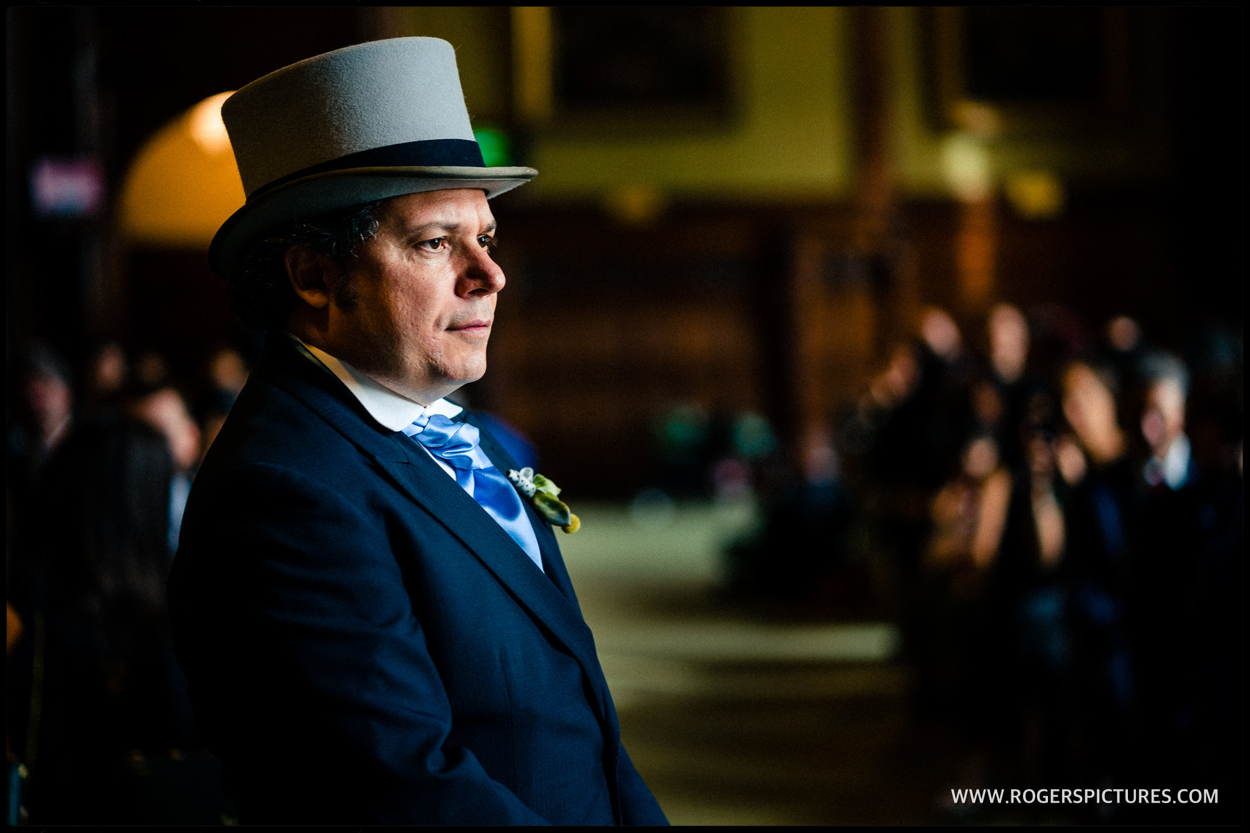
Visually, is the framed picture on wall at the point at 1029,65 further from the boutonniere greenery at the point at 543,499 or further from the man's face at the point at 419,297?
the man's face at the point at 419,297

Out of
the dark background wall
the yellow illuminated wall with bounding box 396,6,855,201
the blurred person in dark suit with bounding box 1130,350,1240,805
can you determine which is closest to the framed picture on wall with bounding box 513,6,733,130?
the yellow illuminated wall with bounding box 396,6,855,201

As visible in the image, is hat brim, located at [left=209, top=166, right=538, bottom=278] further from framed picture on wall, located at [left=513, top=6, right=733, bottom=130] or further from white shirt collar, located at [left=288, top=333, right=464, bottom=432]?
framed picture on wall, located at [left=513, top=6, right=733, bottom=130]

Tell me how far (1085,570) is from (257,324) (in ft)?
10.4

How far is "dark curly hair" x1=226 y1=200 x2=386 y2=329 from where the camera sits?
131 cm

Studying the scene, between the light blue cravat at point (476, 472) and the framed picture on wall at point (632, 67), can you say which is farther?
the framed picture on wall at point (632, 67)

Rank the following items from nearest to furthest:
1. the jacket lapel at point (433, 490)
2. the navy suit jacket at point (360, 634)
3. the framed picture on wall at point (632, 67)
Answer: the navy suit jacket at point (360, 634) → the jacket lapel at point (433, 490) → the framed picture on wall at point (632, 67)

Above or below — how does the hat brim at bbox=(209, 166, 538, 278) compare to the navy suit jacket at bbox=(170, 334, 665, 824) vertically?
above

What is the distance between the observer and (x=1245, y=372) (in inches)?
139

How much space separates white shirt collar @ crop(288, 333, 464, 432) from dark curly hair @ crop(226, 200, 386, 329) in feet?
0.21

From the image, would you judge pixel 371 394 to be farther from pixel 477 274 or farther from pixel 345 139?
pixel 345 139

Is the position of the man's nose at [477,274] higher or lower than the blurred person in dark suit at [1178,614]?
higher

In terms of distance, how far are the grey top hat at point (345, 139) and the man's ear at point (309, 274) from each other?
0.05 meters

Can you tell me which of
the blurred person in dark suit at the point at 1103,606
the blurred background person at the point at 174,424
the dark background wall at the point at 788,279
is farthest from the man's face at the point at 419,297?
the dark background wall at the point at 788,279

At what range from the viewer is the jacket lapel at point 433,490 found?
1277mm
